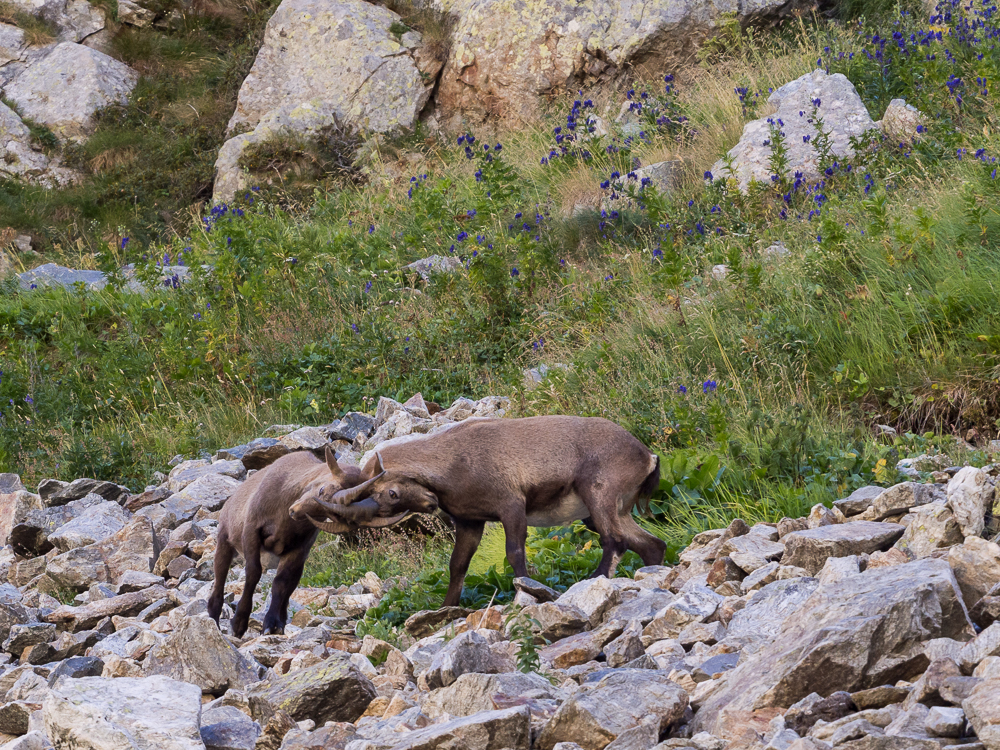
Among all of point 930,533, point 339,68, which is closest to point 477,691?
point 930,533

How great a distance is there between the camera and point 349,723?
384 cm

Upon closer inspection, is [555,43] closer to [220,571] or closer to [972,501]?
[220,571]

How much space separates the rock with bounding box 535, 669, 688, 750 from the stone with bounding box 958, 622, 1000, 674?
85 cm

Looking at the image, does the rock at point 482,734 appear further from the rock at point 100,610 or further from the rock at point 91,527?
the rock at point 91,527

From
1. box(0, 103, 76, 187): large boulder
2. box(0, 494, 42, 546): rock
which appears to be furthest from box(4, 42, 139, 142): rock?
box(0, 494, 42, 546): rock

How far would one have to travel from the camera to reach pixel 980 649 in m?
3.00

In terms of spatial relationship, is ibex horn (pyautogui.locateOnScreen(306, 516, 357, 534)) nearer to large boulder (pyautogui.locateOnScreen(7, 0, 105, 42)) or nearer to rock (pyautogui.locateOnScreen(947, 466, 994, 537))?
rock (pyautogui.locateOnScreen(947, 466, 994, 537))

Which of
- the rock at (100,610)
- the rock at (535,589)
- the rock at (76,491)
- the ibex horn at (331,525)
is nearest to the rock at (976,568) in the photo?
the rock at (535,589)

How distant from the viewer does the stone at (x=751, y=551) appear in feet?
16.4

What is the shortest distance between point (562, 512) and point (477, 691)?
2565 millimetres

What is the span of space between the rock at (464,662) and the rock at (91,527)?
5.23m

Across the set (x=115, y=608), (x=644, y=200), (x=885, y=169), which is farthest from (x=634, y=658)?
(x=885, y=169)

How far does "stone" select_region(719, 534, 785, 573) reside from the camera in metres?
5.01

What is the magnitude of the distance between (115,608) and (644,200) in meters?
6.41
